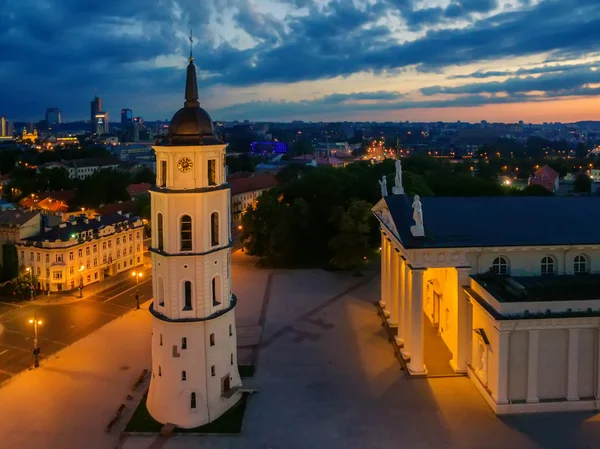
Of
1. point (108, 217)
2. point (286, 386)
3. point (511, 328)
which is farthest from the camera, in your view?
point (108, 217)

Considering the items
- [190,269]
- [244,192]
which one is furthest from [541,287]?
[244,192]

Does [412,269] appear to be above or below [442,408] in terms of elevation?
above

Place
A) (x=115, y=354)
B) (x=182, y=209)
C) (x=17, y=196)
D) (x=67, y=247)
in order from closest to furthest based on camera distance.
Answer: (x=182, y=209) → (x=115, y=354) → (x=67, y=247) → (x=17, y=196)

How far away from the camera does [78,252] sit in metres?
55.0

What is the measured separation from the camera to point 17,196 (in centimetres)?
10238

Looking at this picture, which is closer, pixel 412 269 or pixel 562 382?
pixel 562 382

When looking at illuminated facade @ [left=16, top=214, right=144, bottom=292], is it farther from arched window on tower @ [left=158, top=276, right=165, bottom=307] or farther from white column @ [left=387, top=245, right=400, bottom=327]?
white column @ [left=387, top=245, right=400, bottom=327]

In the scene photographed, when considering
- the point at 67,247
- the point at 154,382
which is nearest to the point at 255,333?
the point at 154,382

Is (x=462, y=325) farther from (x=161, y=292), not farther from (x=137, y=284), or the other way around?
(x=137, y=284)

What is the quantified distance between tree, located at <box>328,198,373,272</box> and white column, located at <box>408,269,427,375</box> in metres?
24.1

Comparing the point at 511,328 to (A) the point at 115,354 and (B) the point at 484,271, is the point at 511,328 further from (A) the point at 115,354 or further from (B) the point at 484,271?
(A) the point at 115,354

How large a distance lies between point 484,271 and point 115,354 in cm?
2479

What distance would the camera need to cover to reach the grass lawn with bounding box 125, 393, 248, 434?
89.1 ft

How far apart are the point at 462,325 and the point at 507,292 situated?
13.4 ft
